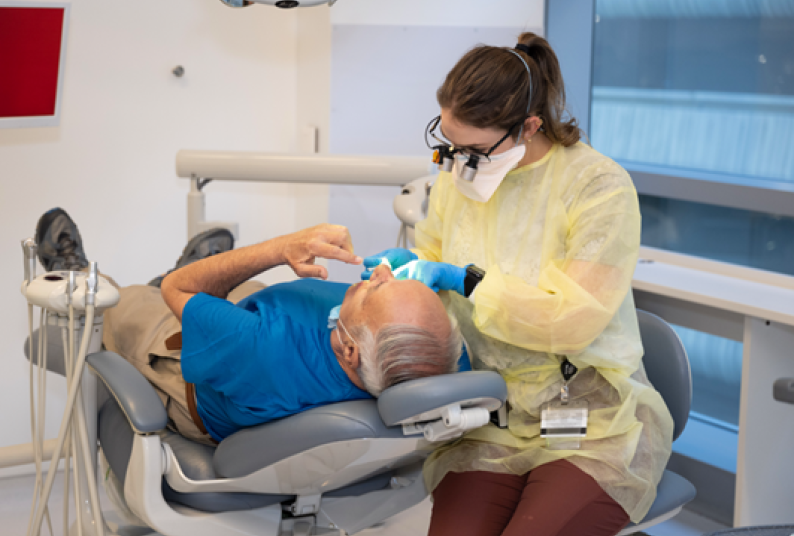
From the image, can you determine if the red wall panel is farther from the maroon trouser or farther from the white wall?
the maroon trouser

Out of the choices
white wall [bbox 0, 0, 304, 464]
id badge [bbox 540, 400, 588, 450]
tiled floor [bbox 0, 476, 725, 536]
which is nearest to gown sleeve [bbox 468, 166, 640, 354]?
id badge [bbox 540, 400, 588, 450]

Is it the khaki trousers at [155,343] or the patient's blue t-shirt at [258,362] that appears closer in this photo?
the patient's blue t-shirt at [258,362]

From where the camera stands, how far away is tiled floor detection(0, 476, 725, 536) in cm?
216

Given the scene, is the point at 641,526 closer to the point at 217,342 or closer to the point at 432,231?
the point at 432,231

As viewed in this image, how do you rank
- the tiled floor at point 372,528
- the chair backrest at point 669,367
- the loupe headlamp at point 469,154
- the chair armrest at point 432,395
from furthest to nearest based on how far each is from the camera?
the tiled floor at point 372,528 < the chair backrest at point 669,367 < the loupe headlamp at point 469,154 < the chair armrest at point 432,395

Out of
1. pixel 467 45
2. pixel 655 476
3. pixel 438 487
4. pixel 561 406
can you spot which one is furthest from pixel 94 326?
pixel 467 45

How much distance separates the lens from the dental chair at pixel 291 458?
1184mm

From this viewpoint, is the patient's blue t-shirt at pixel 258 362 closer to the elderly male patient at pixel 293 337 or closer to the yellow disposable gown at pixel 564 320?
the elderly male patient at pixel 293 337

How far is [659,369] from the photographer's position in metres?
1.50

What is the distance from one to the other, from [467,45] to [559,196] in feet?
5.26

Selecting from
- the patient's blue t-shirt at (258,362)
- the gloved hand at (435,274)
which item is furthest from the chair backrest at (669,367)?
the patient's blue t-shirt at (258,362)

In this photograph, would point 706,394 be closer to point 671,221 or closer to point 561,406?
point 671,221

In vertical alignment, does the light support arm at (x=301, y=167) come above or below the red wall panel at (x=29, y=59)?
below

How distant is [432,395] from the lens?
1.14m
